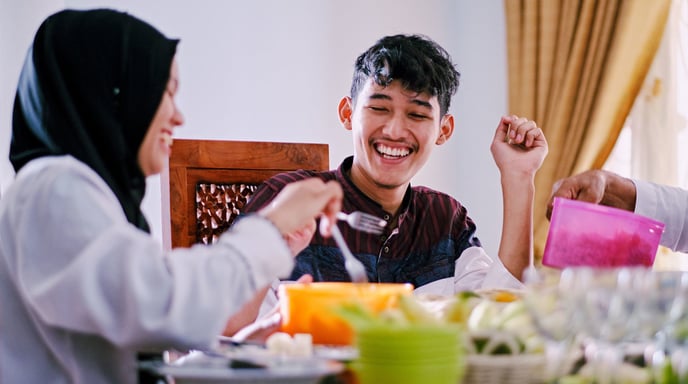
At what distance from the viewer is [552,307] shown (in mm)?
843

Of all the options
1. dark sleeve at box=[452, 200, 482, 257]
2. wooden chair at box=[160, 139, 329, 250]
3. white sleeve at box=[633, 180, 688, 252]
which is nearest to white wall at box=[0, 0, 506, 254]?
wooden chair at box=[160, 139, 329, 250]

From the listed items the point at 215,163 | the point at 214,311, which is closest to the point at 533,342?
the point at 214,311

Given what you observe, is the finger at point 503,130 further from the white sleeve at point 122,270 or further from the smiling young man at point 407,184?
the white sleeve at point 122,270

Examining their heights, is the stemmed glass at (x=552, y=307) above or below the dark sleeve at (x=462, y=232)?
above

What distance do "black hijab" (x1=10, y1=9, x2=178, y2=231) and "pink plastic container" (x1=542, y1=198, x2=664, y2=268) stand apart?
638mm

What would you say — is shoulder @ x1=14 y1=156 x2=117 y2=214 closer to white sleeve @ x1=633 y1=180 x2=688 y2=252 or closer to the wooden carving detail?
the wooden carving detail

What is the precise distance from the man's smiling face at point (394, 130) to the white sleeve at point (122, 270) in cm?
96

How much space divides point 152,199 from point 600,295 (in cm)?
268

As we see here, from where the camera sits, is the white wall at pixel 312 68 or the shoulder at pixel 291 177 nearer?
the shoulder at pixel 291 177

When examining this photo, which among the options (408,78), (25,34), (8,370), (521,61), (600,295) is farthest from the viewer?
(521,61)

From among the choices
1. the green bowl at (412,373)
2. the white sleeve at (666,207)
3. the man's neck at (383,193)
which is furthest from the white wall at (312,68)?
the green bowl at (412,373)

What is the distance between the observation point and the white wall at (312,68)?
3445 millimetres

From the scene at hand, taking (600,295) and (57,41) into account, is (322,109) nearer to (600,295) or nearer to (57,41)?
(57,41)

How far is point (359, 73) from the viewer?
199 cm
